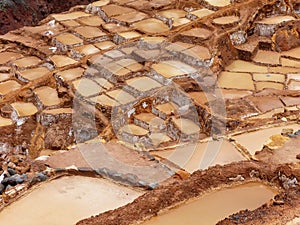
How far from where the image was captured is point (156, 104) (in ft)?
25.4

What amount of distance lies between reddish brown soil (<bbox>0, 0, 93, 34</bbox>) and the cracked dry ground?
22.0 ft

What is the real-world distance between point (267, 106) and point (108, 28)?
11.9 feet

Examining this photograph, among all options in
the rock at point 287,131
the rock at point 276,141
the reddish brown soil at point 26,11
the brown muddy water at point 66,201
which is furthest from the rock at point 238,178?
the reddish brown soil at point 26,11

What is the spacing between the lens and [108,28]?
9.84m

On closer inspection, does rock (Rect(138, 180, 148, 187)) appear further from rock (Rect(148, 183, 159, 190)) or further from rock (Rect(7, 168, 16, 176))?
rock (Rect(7, 168, 16, 176))

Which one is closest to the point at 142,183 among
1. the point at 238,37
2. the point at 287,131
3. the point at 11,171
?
the point at 11,171

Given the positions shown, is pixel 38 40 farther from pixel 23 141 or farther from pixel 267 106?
pixel 267 106

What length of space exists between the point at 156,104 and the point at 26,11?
35.8ft

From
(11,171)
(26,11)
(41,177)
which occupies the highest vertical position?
(41,177)

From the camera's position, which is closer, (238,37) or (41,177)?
(41,177)

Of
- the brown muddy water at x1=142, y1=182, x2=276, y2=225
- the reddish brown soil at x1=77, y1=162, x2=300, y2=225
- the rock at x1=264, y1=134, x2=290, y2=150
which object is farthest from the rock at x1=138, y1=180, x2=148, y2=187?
the rock at x1=264, y1=134, x2=290, y2=150

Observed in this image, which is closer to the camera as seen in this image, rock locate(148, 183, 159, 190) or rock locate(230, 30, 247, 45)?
rock locate(148, 183, 159, 190)

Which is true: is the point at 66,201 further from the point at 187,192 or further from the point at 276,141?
the point at 276,141

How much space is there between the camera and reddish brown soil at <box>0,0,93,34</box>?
55.0 ft
